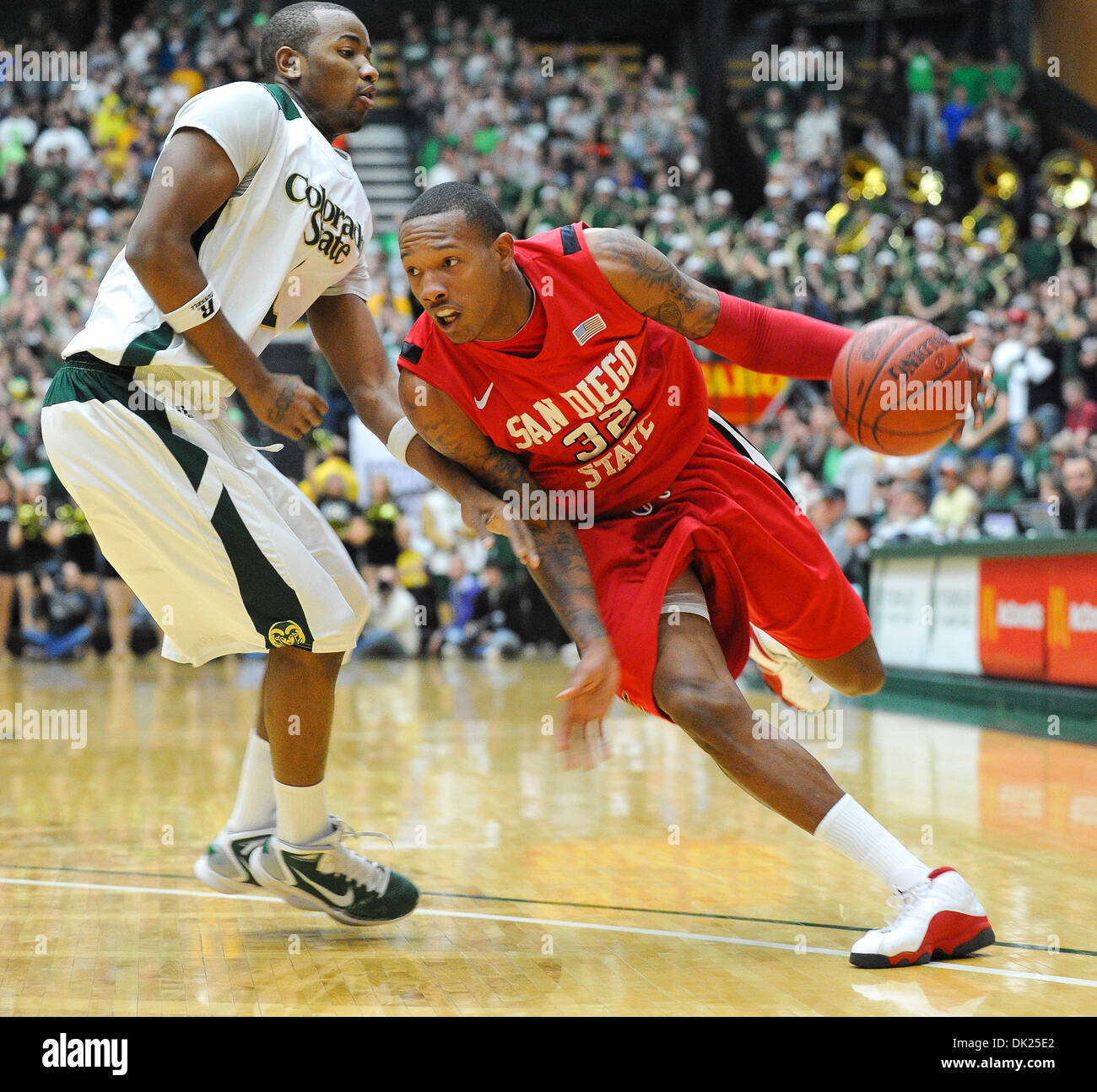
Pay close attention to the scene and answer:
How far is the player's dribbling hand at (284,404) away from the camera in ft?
10.2

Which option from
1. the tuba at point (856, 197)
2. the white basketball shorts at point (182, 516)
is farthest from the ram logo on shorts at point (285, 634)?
the tuba at point (856, 197)

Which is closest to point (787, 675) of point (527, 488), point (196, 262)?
point (527, 488)

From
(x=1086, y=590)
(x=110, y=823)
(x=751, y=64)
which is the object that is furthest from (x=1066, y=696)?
(x=751, y=64)

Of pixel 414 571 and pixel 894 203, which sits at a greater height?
pixel 894 203

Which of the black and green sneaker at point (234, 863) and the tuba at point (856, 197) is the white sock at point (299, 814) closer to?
the black and green sneaker at point (234, 863)

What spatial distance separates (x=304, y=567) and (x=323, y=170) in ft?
3.22

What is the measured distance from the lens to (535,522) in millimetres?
3340

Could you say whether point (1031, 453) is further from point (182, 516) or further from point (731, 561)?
point (182, 516)

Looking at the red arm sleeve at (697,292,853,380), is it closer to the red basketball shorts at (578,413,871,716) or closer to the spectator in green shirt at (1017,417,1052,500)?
the red basketball shorts at (578,413,871,716)

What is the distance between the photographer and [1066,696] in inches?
289

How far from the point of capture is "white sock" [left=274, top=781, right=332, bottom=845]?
3408mm

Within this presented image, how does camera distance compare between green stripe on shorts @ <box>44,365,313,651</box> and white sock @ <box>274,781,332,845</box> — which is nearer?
green stripe on shorts @ <box>44,365,313,651</box>

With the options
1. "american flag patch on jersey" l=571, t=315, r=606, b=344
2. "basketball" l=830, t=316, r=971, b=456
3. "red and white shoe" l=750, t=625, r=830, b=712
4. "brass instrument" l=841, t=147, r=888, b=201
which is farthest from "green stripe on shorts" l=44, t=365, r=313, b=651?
"brass instrument" l=841, t=147, r=888, b=201

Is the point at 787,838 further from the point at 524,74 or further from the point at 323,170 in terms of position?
the point at 524,74
